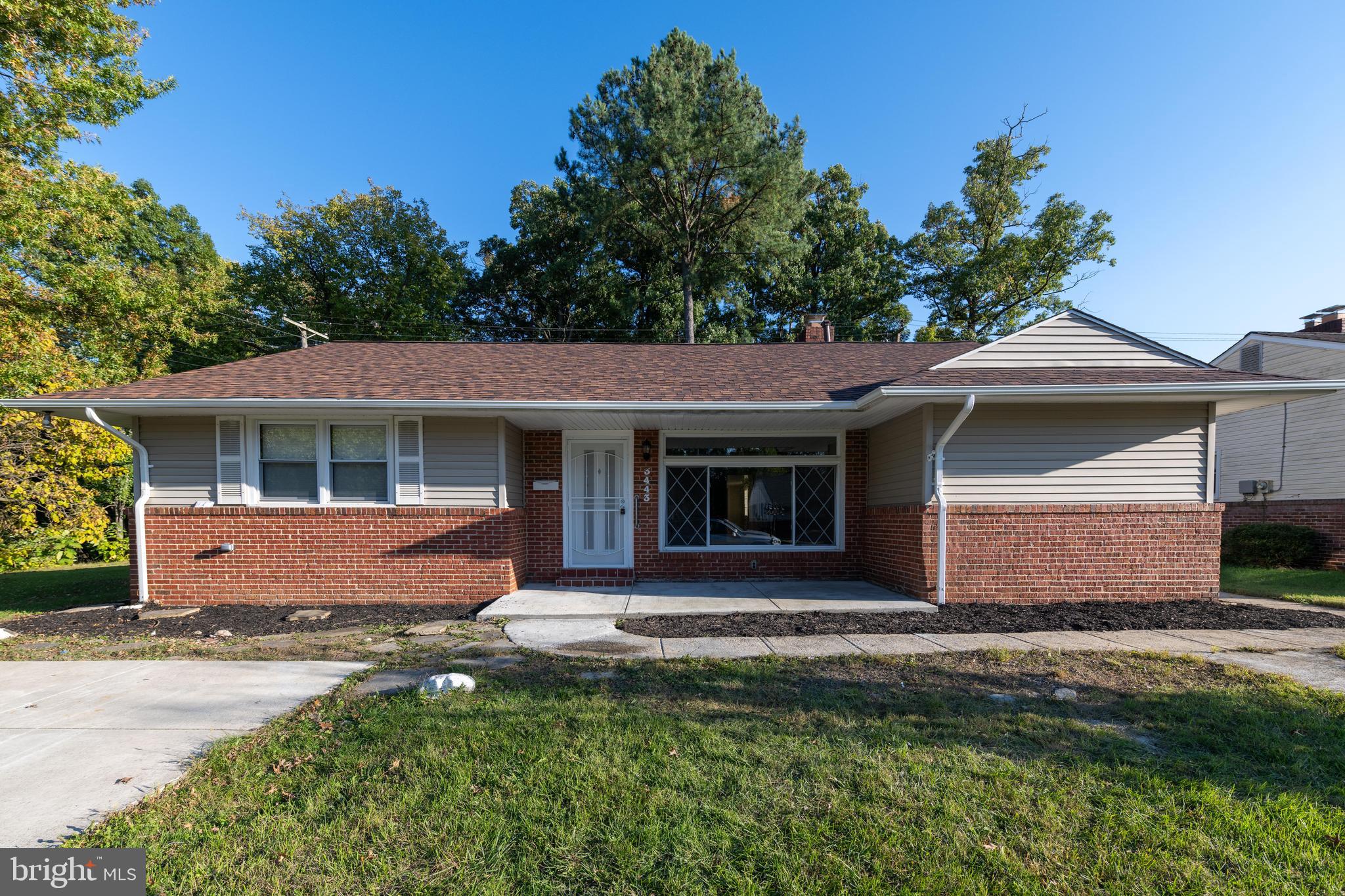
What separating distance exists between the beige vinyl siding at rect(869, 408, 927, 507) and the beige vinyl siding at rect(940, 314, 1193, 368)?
949 mm

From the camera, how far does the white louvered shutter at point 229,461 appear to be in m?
A: 7.70

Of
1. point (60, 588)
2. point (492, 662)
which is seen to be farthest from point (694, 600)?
point (60, 588)

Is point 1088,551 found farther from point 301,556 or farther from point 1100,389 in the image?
point 301,556

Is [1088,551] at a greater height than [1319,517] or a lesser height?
greater

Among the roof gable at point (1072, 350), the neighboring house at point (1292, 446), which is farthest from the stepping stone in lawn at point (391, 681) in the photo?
the neighboring house at point (1292, 446)

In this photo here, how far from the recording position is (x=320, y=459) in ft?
25.4

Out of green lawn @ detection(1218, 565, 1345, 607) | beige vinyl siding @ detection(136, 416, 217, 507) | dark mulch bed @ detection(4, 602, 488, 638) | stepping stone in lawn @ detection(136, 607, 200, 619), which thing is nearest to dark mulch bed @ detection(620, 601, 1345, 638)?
green lawn @ detection(1218, 565, 1345, 607)

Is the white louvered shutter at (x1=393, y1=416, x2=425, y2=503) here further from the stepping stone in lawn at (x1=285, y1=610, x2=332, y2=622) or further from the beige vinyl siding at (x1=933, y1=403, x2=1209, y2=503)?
the beige vinyl siding at (x1=933, y1=403, x2=1209, y2=503)

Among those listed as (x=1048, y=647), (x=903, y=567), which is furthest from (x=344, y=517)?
(x=1048, y=647)

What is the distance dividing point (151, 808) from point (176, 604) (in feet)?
20.9

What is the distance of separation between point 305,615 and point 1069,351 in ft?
33.7

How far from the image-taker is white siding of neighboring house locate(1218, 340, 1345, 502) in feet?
36.4

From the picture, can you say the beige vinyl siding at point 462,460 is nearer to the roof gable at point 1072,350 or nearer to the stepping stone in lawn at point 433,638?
the stepping stone in lawn at point 433,638

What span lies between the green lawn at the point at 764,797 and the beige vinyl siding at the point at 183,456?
18.3 feet
